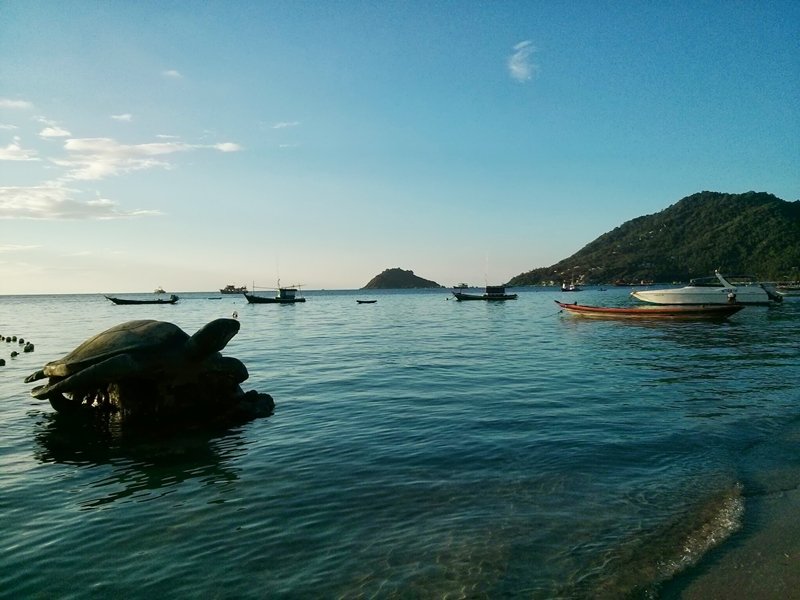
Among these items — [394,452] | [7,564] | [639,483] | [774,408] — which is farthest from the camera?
[774,408]

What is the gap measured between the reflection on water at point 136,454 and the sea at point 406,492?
5 cm

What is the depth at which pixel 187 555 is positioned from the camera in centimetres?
573

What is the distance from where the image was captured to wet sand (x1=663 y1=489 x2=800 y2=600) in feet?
15.5

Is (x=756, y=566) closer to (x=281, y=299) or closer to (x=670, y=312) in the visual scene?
(x=670, y=312)

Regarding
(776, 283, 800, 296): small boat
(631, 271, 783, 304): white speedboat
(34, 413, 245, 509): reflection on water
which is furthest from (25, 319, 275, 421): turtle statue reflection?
(776, 283, 800, 296): small boat

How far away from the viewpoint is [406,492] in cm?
748

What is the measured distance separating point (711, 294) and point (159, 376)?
56.3m

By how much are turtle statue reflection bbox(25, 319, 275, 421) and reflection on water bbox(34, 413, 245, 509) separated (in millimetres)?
897

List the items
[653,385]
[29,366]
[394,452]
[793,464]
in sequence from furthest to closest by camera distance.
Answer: [29,366]
[653,385]
[394,452]
[793,464]

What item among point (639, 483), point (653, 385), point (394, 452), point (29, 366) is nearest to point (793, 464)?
point (639, 483)

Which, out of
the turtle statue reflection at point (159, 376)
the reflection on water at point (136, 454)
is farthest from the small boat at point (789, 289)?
the reflection on water at point (136, 454)

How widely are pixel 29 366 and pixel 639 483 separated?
26.7 meters

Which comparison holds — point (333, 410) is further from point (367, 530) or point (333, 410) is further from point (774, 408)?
point (774, 408)

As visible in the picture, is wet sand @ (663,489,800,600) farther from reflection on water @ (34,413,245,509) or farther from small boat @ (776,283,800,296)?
small boat @ (776,283,800,296)
